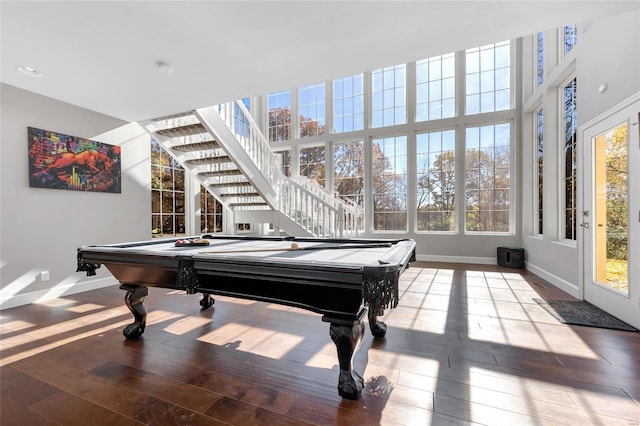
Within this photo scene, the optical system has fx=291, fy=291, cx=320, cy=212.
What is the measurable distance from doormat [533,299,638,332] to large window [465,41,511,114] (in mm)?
4042

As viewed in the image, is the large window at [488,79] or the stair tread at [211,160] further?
the large window at [488,79]

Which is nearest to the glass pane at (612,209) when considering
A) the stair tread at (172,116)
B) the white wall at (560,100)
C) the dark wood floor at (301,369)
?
the white wall at (560,100)

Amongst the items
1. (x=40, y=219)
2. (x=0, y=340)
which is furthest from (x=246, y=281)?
(x=40, y=219)

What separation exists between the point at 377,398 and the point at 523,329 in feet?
5.73

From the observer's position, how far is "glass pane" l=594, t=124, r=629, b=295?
9.03 feet

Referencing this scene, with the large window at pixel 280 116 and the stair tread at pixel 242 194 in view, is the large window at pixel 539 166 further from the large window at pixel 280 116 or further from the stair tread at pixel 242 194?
the large window at pixel 280 116

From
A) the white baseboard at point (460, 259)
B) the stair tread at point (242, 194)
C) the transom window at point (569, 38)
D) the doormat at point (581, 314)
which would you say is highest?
the transom window at point (569, 38)

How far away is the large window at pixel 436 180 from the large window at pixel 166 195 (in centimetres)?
495

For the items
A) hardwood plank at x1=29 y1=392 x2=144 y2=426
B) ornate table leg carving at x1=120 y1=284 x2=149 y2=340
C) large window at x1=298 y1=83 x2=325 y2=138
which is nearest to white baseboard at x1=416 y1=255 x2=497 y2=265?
large window at x1=298 y1=83 x2=325 y2=138

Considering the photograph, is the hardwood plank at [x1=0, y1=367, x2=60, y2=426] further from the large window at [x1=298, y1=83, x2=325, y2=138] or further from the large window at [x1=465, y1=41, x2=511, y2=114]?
the large window at [x1=465, y1=41, x2=511, y2=114]

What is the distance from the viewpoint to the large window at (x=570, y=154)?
152 inches

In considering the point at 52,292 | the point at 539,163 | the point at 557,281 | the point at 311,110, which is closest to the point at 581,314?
the point at 557,281

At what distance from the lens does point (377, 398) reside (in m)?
1.64

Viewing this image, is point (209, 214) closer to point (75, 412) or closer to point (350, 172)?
point (350, 172)
